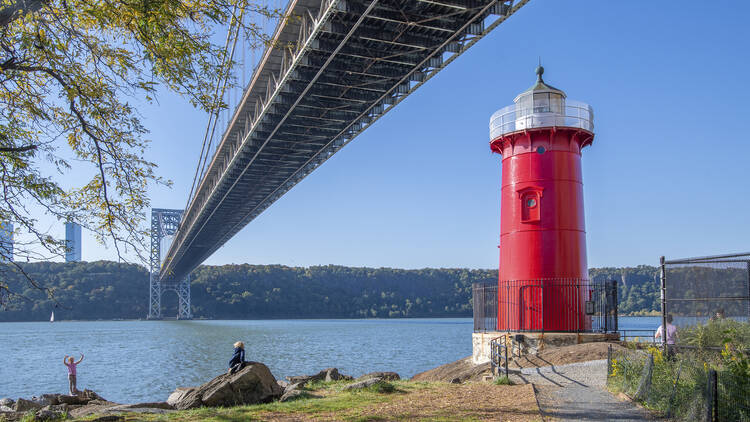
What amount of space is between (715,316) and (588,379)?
3.23 meters

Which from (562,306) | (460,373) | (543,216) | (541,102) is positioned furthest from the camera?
(541,102)

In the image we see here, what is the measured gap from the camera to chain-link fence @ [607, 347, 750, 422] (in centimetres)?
687

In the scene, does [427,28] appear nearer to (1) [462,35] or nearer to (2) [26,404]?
(1) [462,35]

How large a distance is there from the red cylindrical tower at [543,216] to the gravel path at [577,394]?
106 inches

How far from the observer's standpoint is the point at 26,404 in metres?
12.7

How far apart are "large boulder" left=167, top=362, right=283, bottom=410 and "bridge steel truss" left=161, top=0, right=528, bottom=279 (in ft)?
8.07

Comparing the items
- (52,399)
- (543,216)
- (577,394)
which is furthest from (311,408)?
(543,216)

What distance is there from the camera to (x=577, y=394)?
10.1m

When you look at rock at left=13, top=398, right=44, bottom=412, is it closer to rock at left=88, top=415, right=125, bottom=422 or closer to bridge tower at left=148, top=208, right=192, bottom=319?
rock at left=88, top=415, right=125, bottom=422

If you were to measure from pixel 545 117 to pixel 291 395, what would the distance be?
Answer: 9.30m

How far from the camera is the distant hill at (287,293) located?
327ft

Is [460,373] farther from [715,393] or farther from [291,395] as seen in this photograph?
[715,393]

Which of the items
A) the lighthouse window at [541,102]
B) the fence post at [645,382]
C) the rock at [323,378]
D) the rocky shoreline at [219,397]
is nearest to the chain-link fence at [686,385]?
the fence post at [645,382]

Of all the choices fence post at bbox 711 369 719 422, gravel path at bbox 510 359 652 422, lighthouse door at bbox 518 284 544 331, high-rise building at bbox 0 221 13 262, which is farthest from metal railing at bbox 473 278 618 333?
high-rise building at bbox 0 221 13 262
